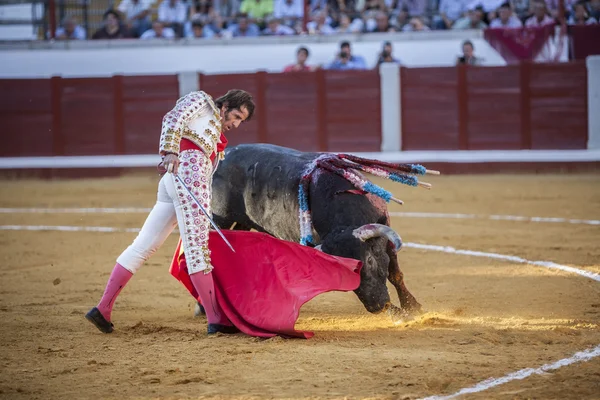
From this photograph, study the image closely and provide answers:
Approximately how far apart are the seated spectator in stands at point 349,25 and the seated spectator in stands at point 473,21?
3.79 feet

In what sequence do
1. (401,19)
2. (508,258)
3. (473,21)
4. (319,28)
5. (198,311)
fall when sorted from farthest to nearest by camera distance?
(319,28) → (401,19) → (473,21) → (508,258) → (198,311)

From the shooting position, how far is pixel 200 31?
12.4m

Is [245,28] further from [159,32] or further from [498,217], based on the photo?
[498,217]

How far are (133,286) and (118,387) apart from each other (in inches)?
82.0

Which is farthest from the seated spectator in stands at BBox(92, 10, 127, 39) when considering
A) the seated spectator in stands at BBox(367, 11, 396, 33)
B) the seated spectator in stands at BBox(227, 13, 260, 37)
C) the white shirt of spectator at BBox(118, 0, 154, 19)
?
the seated spectator in stands at BBox(367, 11, 396, 33)

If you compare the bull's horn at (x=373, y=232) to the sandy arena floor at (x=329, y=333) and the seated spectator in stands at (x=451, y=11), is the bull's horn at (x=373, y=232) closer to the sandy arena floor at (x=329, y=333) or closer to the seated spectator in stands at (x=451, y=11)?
the sandy arena floor at (x=329, y=333)

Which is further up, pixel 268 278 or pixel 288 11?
pixel 288 11

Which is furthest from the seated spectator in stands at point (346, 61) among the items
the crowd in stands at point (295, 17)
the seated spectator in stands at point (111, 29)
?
the seated spectator in stands at point (111, 29)

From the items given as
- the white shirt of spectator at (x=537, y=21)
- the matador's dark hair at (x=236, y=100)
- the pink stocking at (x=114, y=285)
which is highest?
the white shirt of spectator at (x=537, y=21)

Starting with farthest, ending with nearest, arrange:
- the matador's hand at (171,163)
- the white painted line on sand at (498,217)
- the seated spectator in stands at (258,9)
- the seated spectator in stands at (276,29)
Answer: the seated spectator in stands at (258,9)
the seated spectator in stands at (276,29)
the white painted line on sand at (498,217)
the matador's hand at (171,163)

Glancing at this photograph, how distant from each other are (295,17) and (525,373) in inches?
384

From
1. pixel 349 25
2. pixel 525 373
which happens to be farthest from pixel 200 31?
pixel 525 373

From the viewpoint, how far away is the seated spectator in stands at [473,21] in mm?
11766

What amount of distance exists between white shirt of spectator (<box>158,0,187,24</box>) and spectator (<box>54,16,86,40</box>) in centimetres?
108
